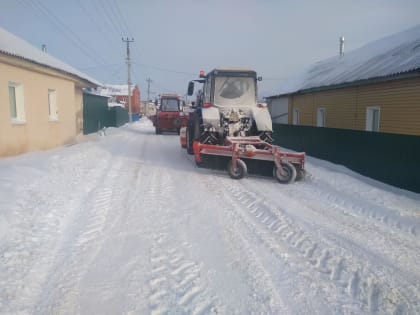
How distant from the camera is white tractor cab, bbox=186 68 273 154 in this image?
9.26 m

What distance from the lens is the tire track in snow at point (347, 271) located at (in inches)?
118

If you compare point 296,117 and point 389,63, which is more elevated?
point 389,63

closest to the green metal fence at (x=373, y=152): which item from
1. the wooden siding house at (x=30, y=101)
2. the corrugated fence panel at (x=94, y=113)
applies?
the wooden siding house at (x=30, y=101)

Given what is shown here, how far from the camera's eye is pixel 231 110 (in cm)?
957

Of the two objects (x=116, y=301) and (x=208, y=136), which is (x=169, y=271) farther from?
(x=208, y=136)

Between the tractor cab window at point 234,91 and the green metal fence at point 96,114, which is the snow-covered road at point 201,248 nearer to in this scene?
the tractor cab window at point 234,91

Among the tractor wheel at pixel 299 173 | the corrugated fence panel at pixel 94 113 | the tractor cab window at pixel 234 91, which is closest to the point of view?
the tractor wheel at pixel 299 173

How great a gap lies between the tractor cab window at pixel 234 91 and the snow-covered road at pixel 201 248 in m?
3.44

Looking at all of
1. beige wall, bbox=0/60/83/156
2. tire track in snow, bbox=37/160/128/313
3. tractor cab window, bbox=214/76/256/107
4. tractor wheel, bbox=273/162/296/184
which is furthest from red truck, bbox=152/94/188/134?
tire track in snow, bbox=37/160/128/313

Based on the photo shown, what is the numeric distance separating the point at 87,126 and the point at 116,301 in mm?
19592

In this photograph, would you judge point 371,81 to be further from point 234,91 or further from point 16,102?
point 16,102

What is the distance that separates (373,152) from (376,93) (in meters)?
4.12

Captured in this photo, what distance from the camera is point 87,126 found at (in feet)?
69.0

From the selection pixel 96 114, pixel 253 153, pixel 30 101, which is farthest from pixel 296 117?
pixel 30 101
